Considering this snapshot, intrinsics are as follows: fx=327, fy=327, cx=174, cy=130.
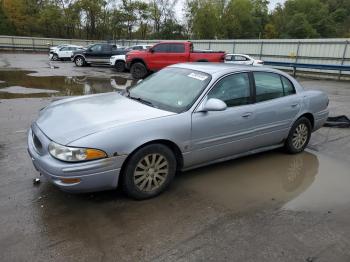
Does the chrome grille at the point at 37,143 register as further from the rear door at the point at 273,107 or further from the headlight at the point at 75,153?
the rear door at the point at 273,107

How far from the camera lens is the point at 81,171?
335 cm

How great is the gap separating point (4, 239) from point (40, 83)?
1142cm

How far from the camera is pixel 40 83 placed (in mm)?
13359

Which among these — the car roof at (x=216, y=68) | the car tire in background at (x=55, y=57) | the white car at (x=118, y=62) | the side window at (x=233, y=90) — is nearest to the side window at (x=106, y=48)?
the white car at (x=118, y=62)

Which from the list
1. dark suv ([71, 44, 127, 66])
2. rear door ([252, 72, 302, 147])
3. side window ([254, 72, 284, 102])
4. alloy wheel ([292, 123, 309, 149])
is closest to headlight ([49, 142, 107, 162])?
rear door ([252, 72, 302, 147])

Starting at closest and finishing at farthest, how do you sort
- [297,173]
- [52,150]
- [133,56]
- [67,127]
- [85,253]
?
[85,253] → [52,150] → [67,127] → [297,173] → [133,56]

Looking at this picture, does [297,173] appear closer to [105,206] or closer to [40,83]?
[105,206]

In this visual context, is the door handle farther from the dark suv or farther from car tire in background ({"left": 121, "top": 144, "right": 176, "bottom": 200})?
the dark suv

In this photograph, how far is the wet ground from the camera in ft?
9.75

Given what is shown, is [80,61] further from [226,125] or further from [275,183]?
[275,183]

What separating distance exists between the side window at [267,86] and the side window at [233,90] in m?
0.22

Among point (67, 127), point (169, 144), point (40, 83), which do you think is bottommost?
point (40, 83)

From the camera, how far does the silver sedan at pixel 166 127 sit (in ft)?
11.3

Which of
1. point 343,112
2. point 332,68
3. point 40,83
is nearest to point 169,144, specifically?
point 343,112
